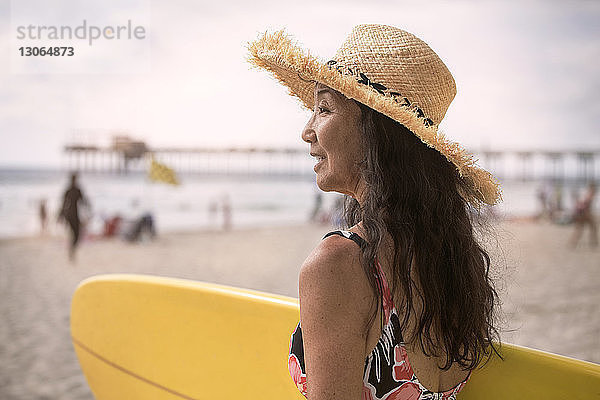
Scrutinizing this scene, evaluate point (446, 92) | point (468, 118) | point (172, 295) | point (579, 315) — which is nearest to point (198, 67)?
point (468, 118)

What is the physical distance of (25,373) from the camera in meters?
3.06

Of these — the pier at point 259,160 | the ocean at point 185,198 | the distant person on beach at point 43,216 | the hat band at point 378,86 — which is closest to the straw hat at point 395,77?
the hat band at point 378,86

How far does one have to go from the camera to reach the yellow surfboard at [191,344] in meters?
1.47

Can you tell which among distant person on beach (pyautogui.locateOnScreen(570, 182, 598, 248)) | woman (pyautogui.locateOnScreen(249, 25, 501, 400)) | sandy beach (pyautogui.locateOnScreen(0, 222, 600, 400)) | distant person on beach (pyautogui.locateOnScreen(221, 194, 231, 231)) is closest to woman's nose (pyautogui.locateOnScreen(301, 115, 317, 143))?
woman (pyautogui.locateOnScreen(249, 25, 501, 400))

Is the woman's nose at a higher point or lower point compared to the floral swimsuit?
higher

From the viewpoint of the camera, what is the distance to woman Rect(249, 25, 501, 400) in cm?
78

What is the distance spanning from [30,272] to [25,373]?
10.3ft

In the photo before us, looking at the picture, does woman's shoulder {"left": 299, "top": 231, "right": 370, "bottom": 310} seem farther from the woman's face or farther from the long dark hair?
the woman's face

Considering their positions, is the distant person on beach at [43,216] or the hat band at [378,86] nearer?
the hat band at [378,86]

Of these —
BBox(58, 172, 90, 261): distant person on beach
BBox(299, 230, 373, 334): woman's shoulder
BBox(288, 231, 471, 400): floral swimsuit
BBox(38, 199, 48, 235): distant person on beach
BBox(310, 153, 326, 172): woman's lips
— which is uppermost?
BBox(310, 153, 326, 172): woman's lips

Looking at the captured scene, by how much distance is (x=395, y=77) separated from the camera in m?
0.92

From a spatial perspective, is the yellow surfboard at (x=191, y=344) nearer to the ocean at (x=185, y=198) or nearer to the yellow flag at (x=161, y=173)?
the yellow flag at (x=161, y=173)

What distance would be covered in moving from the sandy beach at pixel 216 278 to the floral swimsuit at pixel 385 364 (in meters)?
0.31

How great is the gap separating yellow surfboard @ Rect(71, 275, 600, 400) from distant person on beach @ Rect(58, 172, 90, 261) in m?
4.66
